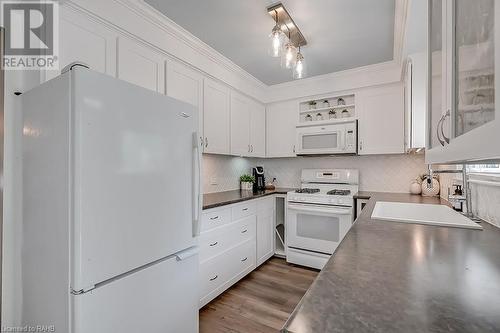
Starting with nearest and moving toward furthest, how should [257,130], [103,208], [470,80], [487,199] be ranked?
1. [470,80]
2. [103,208]
3. [487,199]
4. [257,130]

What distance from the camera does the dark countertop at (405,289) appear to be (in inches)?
17.2

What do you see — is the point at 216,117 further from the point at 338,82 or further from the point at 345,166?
the point at 345,166

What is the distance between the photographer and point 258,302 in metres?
2.18

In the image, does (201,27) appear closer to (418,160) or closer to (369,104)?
(369,104)

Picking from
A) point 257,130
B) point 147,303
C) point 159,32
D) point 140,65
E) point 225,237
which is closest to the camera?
point 147,303

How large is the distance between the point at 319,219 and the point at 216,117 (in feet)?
5.61

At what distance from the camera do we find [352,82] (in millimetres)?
2971

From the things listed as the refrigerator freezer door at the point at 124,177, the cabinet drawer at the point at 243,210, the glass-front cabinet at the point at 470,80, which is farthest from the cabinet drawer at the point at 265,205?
the glass-front cabinet at the point at 470,80

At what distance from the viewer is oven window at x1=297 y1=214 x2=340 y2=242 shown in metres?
2.73

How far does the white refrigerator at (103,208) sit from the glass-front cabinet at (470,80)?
48.9 inches

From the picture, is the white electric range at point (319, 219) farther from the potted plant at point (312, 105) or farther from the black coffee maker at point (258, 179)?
the potted plant at point (312, 105)

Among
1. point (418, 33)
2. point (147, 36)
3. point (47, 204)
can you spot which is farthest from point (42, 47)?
point (418, 33)

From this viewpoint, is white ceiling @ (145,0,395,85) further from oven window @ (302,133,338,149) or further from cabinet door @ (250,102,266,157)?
oven window @ (302,133,338,149)

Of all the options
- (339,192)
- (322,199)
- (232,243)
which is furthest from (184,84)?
(339,192)
